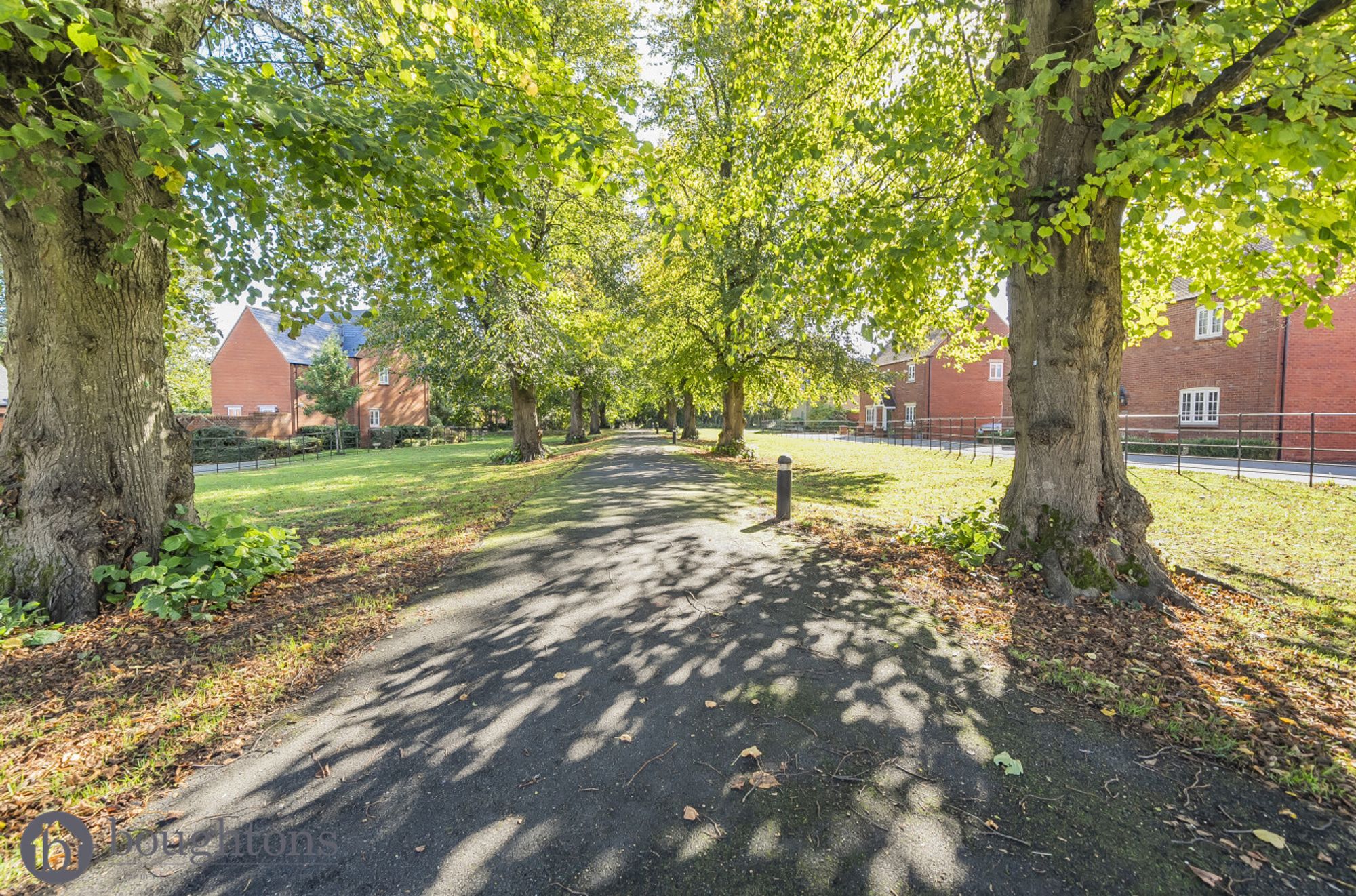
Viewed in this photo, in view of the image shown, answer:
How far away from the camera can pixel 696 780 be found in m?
2.68

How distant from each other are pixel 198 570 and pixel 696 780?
16.4 feet

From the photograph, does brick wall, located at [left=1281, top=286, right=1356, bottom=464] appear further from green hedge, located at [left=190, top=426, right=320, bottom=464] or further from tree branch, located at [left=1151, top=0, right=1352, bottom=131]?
green hedge, located at [left=190, top=426, right=320, bottom=464]

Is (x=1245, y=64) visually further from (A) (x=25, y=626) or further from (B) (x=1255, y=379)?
(B) (x=1255, y=379)

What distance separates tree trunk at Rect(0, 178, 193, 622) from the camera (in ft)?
14.0

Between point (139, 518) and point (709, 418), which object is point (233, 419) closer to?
point (139, 518)

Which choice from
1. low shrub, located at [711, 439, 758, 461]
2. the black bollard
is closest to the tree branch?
the black bollard

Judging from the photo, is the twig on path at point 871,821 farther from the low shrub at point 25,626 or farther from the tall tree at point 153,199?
the low shrub at point 25,626

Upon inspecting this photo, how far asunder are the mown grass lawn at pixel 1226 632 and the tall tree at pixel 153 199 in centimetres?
534

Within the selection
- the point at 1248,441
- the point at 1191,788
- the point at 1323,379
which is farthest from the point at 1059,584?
the point at 1323,379

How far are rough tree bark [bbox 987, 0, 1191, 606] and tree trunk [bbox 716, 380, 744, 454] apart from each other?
1444 cm

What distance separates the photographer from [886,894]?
2.07 metres

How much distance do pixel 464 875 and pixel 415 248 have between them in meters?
5.30

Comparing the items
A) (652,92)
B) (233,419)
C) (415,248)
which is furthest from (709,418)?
(415,248)

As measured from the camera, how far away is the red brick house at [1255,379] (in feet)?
56.0
